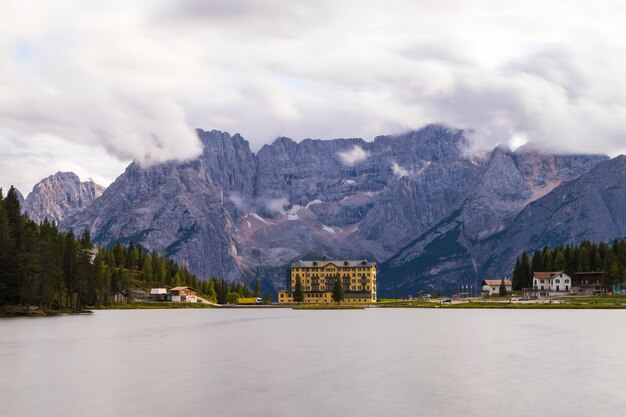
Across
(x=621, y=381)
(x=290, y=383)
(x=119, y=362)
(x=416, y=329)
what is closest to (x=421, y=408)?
(x=290, y=383)

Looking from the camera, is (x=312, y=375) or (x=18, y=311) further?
(x=18, y=311)

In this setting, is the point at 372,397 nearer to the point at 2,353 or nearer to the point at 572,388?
the point at 572,388

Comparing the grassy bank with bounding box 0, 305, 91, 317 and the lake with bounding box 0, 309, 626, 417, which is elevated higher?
the grassy bank with bounding box 0, 305, 91, 317

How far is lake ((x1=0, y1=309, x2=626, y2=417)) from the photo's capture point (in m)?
53.4

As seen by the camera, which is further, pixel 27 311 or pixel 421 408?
pixel 27 311

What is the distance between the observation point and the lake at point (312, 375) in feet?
175

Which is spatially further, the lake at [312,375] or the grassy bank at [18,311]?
the grassy bank at [18,311]

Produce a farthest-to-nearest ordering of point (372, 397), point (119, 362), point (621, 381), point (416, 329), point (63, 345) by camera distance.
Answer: point (416, 329)
point (63, 345)
point (119, 362)
point (621, 381)
point (372, 397)

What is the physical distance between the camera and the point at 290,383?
6438cm

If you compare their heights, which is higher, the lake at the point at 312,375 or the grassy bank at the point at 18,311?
the grassy bank at the point at 18,311

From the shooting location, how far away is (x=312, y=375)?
69.7m

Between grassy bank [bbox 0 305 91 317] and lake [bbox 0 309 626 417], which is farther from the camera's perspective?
grassy bank [bbox 0 305 91 317]

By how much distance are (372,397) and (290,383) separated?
956cm

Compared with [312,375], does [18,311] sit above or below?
above
